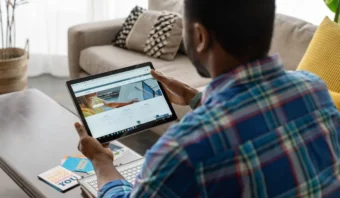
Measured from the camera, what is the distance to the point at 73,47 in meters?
3.44

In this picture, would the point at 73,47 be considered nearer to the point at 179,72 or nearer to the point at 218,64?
the point at 179,72

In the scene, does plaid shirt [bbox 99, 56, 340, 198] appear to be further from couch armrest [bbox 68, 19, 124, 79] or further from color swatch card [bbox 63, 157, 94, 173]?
couch armrest [bbox 68, 19, 124, 79]

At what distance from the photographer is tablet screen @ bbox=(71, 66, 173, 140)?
1.75 metres

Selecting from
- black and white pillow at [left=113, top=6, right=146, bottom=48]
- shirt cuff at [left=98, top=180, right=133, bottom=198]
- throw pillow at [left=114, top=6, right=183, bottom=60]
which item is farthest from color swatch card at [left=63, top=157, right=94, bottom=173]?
black and white pillow at [left=113, top=6, right=146, bottom=48]

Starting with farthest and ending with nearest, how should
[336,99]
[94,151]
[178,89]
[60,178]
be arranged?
[336,99] → [60,178] → [178,89] → [94,151]

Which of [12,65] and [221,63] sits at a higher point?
[221,63]

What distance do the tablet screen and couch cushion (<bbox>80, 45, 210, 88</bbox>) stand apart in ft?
3.55

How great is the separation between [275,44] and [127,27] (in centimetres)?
99

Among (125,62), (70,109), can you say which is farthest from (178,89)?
(70,109)

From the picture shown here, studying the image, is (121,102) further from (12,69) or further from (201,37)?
(12,69)

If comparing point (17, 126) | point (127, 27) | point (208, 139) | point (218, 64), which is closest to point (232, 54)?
point (218, 64)

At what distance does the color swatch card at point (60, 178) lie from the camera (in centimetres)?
182

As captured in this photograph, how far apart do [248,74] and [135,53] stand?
2337 millimetres

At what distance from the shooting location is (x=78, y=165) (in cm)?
193
